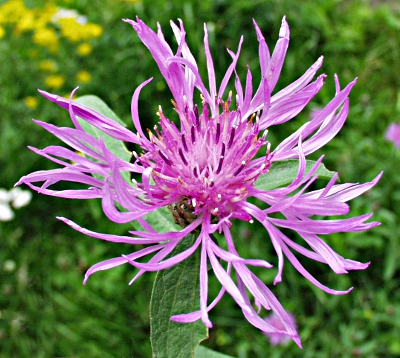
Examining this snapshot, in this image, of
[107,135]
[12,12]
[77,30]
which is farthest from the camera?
[12,12]

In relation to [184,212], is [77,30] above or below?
above

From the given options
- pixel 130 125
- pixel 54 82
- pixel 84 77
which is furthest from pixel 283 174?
pixel 54 82

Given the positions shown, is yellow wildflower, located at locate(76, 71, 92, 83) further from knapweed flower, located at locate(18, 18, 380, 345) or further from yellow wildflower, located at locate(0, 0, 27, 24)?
knapweed flower, located at locate(18, 18, 380, 345)

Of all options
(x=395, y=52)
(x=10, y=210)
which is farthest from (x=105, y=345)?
(x=395, y=52)

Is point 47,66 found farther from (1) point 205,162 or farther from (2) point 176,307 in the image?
(2) point 176,307

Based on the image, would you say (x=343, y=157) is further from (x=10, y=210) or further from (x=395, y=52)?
(x=10, y=210)

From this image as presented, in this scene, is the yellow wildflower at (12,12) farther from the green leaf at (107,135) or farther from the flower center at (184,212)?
the flower center at (184,212)

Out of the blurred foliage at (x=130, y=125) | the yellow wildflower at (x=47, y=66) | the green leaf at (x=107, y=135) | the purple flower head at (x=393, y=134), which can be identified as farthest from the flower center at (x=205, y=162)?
the yellow wildflower at (x=47, y=66)
